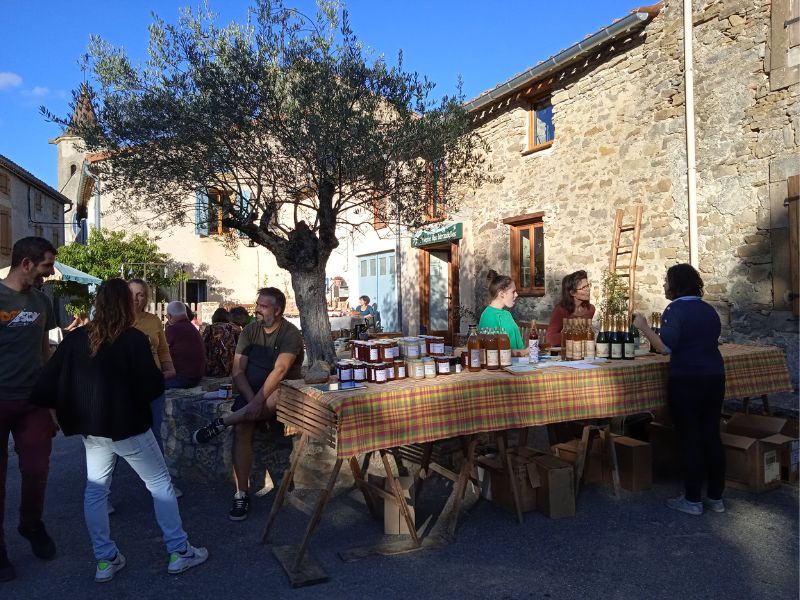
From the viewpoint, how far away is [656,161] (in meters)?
8.45

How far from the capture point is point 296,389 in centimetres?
372

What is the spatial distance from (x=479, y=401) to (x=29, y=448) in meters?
2.67

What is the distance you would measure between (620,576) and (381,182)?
20.0 feet

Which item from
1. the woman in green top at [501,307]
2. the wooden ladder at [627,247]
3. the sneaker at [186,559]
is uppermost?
the wooden ladder at [627,247]

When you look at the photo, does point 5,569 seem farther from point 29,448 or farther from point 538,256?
point 538,256

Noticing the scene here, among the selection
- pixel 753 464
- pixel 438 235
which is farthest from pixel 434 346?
pixel 438 235

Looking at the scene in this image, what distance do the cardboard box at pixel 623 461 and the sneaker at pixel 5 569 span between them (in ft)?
12.0

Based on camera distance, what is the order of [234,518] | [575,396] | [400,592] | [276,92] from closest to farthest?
[400,592] → [575,396] → [234,518] → [276,92]

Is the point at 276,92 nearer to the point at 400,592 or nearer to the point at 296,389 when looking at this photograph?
the point at 296,389

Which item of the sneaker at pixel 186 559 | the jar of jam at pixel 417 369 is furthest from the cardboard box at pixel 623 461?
the sneaker at pixel 186 559

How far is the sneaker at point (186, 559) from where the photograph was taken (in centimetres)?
339

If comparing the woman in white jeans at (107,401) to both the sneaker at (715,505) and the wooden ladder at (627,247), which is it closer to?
the sneaker at (715,505)

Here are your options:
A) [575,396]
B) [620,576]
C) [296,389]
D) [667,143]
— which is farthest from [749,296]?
[296,389]

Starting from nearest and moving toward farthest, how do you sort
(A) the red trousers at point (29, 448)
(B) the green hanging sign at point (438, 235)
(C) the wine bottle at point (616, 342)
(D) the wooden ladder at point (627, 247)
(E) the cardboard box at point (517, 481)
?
1. (A) the red trousers at point (29, 448)
2. (E) the cardboard box at point (517, 481)
3. (C) the wine bottle at point (616, 342)
4. (D) the wooden ladder at point (627, 247)
5. (B) the green hanging sign at point (438, 235)
